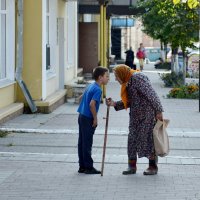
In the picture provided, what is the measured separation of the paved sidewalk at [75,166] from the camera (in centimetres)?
951

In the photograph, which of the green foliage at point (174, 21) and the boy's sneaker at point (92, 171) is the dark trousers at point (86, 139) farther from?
the green foliage at point (174, 21)

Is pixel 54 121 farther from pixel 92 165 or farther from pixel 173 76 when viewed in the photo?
pixel 173 76

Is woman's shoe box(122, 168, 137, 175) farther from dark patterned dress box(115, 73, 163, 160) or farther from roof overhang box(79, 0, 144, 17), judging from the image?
roof overhang box(79, 0, 144, 17)

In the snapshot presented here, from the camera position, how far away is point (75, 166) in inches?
454

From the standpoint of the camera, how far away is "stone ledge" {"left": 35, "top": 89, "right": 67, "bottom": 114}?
19.1 metres

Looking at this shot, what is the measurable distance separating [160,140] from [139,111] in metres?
0.49

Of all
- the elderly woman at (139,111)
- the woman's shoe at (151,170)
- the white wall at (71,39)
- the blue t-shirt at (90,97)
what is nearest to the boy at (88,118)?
the blue t-shirt at (90,97)

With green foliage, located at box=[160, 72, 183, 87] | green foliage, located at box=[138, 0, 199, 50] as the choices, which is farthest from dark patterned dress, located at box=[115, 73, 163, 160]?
green foliage, located at box=[160, 72, 183, 87]

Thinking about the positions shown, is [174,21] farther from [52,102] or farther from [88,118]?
[88,118]

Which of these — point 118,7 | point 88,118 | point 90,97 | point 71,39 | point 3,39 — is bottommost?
point 88,118

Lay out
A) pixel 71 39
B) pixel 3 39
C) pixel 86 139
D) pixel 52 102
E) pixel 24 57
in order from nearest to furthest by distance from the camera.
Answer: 1. pixel 86 139
2. pixel 3 39
3. pixel 24 57
4. pixel 52 102
5. pixel 71 39

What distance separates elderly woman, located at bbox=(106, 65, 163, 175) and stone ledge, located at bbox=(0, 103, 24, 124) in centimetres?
586

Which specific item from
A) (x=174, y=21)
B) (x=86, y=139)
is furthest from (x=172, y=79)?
(x=86, y=139)

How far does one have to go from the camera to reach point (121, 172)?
11047 mm
